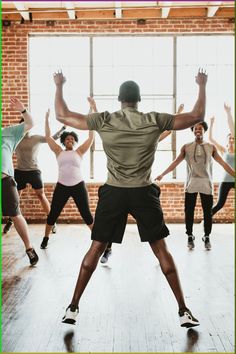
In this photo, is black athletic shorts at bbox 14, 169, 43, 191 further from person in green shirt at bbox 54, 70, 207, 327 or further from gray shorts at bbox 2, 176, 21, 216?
person in green shirt at bbox 54, 70, 207, 327

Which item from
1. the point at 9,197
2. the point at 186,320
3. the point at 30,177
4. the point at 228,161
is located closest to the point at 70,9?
the point at 30,177

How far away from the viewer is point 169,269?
10.5 feet

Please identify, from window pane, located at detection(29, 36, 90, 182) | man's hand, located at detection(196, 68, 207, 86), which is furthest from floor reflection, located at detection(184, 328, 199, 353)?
window pane, located at detection(29, 36, 90, 182)

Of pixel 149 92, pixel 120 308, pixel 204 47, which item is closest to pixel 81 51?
pixel 149 92

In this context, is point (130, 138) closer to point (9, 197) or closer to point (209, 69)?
point (9, 197)

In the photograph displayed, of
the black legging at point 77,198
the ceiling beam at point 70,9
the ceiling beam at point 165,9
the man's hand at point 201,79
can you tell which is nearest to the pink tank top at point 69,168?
the black legging at point 77,198

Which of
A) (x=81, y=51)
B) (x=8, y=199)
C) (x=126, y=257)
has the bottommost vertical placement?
(x=126, y=257)

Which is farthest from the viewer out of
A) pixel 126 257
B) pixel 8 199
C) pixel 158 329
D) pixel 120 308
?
pixel 126 257

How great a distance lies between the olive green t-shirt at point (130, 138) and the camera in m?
3.06

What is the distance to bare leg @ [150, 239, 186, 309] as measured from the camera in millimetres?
3199

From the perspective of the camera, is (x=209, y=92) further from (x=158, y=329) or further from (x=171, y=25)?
(x=158, y=329)

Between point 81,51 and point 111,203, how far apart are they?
603cm

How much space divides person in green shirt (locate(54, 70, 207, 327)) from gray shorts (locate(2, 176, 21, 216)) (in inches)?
67.0

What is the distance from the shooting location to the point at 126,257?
18.8 feet
